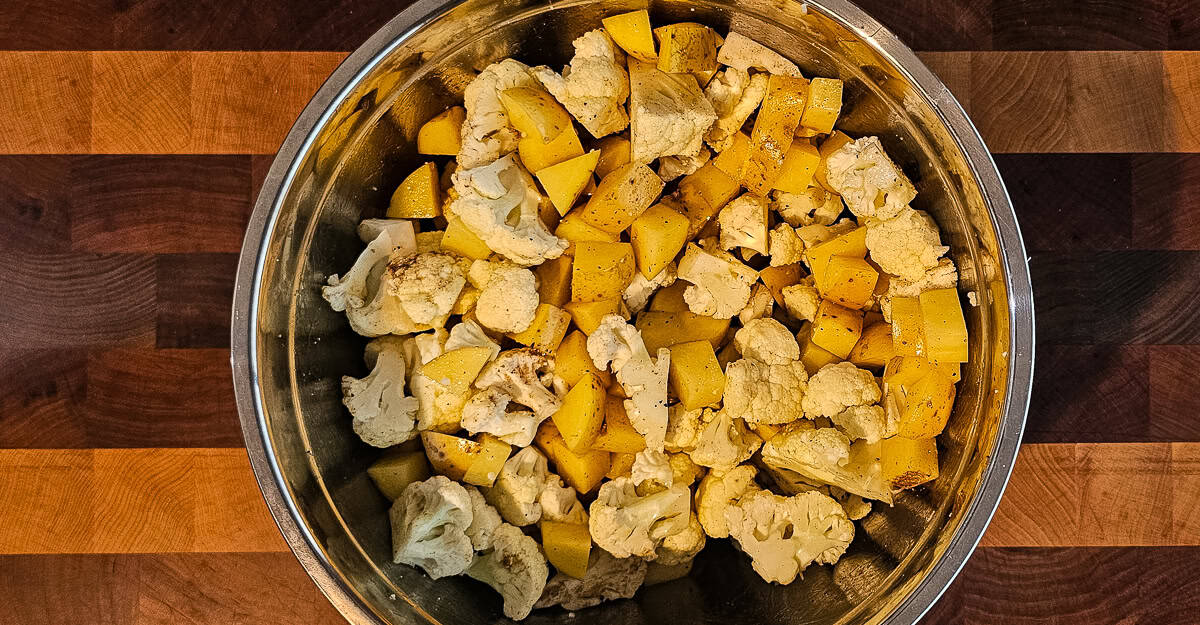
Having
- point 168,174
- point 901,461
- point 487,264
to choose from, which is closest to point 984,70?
point 901,461

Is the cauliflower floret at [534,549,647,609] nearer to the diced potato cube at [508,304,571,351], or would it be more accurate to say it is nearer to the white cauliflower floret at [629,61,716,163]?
the diced potato cube at [508,304,571,351]

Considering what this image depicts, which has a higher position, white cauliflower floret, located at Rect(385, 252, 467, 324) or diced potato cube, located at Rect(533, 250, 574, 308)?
diced potato cube, located at Rect(533, 250, 574, 308)

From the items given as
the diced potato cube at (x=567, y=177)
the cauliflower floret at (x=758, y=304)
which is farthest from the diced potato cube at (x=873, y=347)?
the diced potato cube at (x=567, y=177)

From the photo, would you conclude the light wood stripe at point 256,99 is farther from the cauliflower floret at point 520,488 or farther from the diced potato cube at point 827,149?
the cauliflower floret at point 520,488

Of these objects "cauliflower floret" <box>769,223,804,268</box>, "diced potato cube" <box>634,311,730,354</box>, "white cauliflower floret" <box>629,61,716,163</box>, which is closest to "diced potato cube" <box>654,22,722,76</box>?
"white cauliflower floret" <box>629,61,716,163</box>

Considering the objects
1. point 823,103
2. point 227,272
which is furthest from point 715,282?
point 227,272
